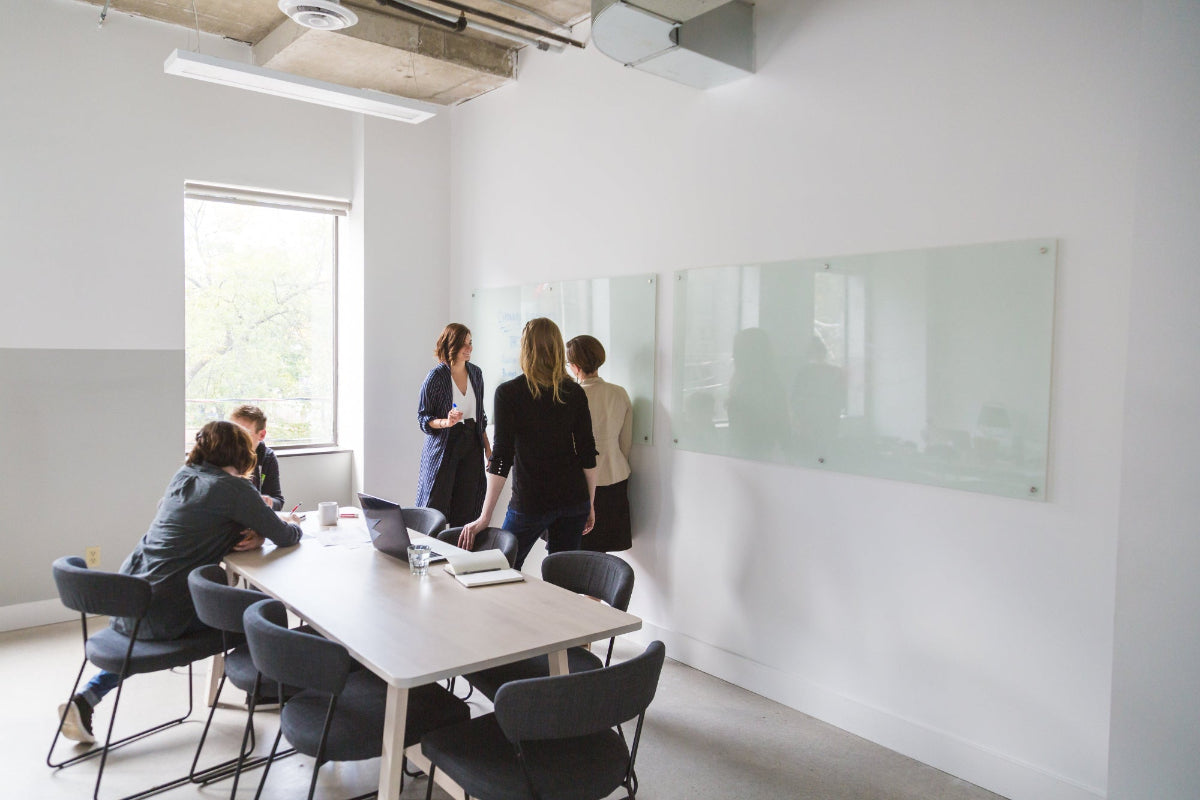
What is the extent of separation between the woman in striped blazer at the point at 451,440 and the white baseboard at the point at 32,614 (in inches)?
84.6

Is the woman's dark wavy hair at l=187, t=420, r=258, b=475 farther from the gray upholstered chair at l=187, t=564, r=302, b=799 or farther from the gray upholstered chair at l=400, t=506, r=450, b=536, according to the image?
the gray upholstered chair at l=400, t=506, r=450, b=536

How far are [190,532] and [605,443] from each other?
207cm

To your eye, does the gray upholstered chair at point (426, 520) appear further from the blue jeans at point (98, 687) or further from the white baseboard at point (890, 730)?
the white baseboard at point (890, 730)

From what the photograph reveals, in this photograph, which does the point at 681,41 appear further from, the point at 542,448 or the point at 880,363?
the point at 542,448

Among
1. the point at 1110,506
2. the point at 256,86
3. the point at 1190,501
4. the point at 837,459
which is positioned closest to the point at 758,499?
the point at 837,459

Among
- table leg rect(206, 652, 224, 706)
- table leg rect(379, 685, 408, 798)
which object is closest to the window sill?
table leg rect(206, 652, 224, 706)

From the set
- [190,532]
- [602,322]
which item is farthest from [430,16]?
[190,532]

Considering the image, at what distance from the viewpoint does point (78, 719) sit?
3225 mm

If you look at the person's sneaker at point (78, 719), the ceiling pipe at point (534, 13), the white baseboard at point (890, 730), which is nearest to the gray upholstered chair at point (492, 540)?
the white baseboard at point (890, 730)

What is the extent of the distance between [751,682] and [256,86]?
3.82 metres

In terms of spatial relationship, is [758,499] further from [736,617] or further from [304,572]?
[304,572]

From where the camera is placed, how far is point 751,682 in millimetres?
3951

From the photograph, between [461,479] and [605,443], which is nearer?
[605,443]

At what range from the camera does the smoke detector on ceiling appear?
343 centimetres
